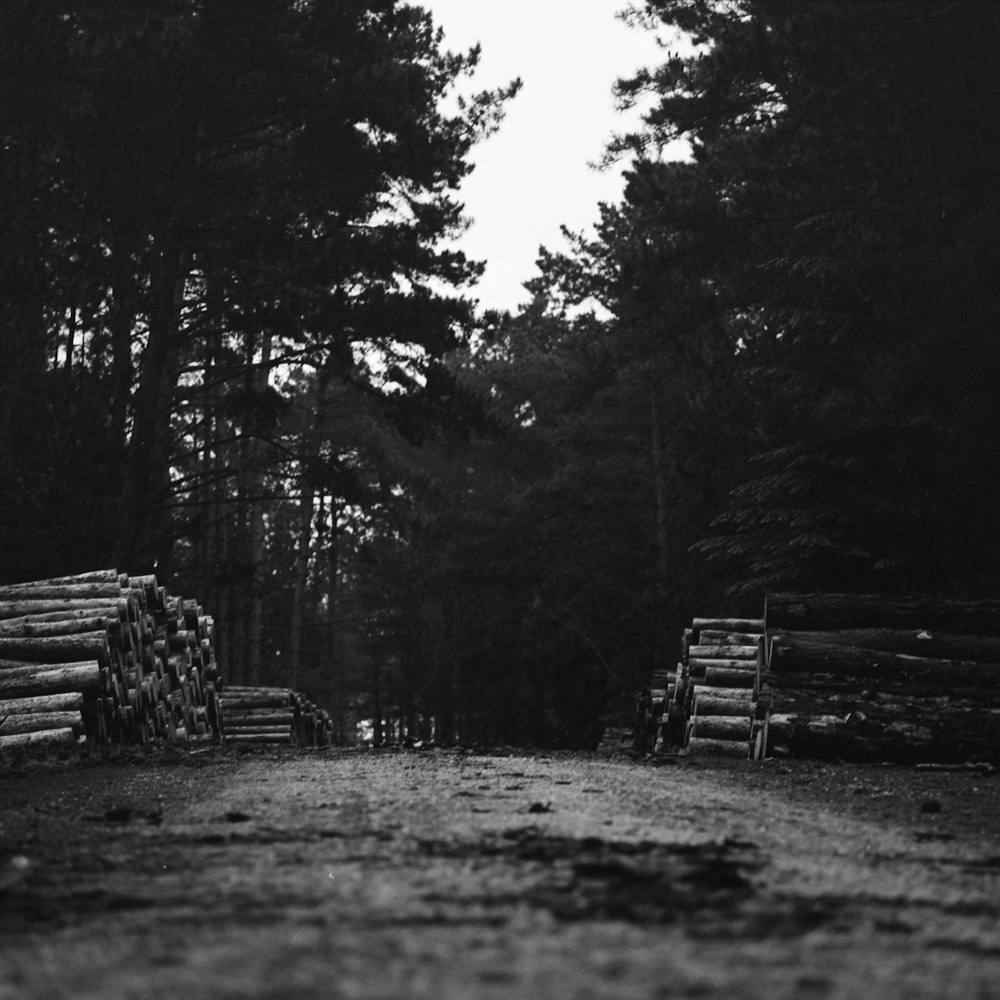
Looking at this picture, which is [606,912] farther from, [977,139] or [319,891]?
[977,139]

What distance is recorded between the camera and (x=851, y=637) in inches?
431

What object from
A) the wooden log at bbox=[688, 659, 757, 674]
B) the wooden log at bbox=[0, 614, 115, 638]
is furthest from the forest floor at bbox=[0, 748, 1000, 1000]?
the wooden log at bbox=[688, 659, 757, 674]

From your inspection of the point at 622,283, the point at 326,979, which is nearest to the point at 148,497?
the point at 622,283

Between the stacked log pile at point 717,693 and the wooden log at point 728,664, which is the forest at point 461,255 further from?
the wooden log at point 728,664

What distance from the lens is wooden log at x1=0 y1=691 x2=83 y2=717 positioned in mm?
9680

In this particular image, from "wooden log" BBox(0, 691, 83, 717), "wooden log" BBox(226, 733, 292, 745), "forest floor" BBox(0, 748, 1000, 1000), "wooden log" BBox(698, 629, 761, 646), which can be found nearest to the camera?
"forest floor" BBox(0, 748, 1000, 1000)

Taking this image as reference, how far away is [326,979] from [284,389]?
1174 inches

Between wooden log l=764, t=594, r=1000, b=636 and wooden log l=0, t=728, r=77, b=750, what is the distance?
20.7 ft

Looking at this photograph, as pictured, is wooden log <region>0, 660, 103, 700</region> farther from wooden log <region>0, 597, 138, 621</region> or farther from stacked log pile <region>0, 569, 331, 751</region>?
wooden log <region>0, 597, 138, 621</region>

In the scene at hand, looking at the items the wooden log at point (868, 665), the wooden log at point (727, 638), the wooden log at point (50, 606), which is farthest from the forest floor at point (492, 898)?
the wooden log at point (727, 638)

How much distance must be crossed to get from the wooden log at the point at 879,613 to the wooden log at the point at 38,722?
247 inches

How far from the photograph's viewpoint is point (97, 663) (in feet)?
33.3

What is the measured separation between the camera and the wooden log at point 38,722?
950 centimetres

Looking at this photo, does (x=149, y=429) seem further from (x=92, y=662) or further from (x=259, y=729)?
(x=92, y=662)
